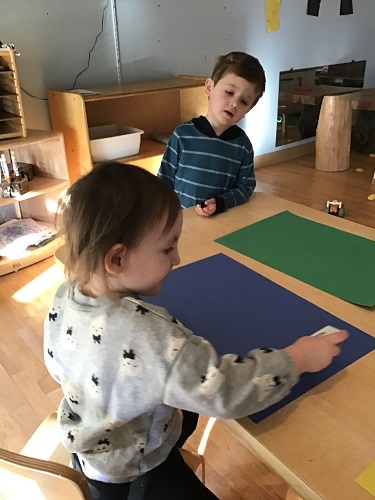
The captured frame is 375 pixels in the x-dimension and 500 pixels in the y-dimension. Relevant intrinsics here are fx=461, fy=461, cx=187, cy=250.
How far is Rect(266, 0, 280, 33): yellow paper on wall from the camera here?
131 inches

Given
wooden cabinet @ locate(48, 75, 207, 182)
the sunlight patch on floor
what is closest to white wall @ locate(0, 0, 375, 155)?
wooden cabinet @ locate(48, 75, 207, 182)

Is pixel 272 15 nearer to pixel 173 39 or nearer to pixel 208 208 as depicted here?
pixel 173 39

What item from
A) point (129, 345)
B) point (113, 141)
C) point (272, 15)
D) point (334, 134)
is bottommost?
point (334, 134)

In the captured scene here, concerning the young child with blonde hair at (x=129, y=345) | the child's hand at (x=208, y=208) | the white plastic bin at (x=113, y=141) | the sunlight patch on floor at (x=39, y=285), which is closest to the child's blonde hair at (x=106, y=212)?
the young child with blonde hair at (x=129, y=345)

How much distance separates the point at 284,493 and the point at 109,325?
0.92 metres

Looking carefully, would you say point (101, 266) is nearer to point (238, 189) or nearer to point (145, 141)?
point (238, 189)

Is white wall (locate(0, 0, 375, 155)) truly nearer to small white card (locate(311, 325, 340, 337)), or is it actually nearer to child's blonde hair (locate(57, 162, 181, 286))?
child's blonde hair (locate(57, 162, 181, 286))

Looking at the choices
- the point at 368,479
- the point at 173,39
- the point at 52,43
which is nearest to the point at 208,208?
the point at 368,479

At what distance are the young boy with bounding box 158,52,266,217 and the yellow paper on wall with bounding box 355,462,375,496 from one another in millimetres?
936

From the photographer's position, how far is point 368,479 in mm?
536

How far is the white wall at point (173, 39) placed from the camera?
243cm

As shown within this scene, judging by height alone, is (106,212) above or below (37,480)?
above

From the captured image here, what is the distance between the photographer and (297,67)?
369 centimetres

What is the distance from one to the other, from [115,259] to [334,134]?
3.34 meters
